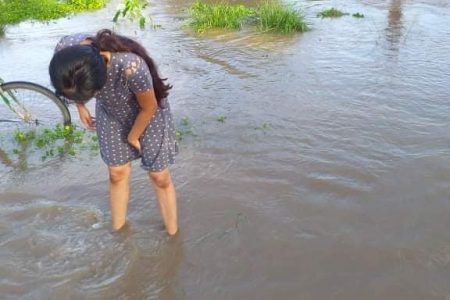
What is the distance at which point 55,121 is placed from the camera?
6.03m

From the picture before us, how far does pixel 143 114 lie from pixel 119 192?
35.0 inches

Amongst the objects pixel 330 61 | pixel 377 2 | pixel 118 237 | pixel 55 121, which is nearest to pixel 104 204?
pixel 118 237

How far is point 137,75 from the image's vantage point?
2852 mm

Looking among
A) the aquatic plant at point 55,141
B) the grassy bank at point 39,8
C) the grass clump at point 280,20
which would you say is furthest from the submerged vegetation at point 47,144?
the grassy bank at point 39,8

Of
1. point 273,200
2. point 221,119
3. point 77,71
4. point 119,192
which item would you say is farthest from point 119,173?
point 221,119

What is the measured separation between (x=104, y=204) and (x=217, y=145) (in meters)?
1.47

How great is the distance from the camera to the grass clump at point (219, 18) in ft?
32.9

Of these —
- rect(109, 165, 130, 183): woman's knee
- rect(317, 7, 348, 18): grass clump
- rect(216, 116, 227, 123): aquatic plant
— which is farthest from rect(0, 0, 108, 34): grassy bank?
rect(109, 165, 130, 183): woman's knee

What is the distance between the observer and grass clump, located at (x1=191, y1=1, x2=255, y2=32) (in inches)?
395

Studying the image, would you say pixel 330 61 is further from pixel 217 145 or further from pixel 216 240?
pixel 216 240

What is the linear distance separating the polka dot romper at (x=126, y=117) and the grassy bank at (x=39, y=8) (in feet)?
30.4

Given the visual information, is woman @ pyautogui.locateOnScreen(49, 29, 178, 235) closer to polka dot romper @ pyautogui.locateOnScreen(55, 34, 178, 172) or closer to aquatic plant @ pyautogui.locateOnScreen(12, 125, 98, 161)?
polka dot romper @ pyautogui.locateOnScreen(55, 34, 178, 172)

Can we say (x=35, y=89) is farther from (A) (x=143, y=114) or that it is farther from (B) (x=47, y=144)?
(A) (x=143, y=114)

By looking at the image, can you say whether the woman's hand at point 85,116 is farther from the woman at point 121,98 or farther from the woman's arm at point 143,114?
the woman's arm at point 143,114
